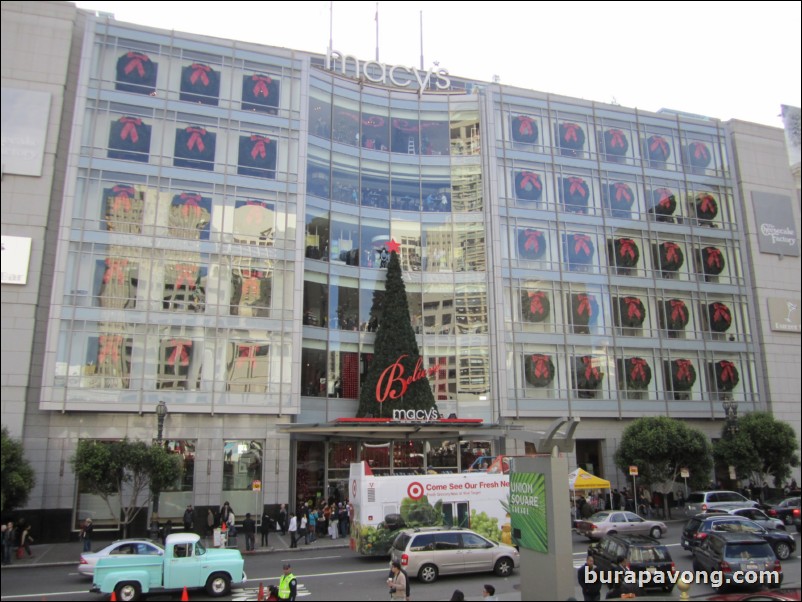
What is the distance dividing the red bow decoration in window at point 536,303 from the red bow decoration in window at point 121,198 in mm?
25472

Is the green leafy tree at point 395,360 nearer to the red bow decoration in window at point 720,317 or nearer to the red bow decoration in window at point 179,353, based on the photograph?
the red bow decoration in window at point 179,353

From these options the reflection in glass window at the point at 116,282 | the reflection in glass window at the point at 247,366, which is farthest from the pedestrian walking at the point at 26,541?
the reflection in glass window at the point at 116,282

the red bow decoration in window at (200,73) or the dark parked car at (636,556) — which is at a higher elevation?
the red bow decoration in window at (200,73)

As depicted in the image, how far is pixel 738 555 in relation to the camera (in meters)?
18.8

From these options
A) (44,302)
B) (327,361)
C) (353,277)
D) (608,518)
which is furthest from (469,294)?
(44,302)

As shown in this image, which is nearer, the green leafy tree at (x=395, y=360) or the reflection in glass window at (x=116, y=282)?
the reflection in glass window at (x=116, y=282)

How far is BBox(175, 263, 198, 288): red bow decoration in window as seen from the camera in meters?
35.2

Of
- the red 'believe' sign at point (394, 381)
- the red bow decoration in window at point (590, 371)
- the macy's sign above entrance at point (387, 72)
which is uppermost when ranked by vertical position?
the macy's sign above entrance at point (387, 72)

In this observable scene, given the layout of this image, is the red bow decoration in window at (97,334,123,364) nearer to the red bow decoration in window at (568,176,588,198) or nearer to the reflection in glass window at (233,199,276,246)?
the reflection in glass window at (233,199,276,246)

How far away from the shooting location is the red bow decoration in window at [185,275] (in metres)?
35.2

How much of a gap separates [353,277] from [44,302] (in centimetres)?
1748

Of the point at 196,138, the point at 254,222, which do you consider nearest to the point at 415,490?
the point at 254,222

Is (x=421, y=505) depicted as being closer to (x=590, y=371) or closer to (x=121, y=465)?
A: (x=121, y=465)

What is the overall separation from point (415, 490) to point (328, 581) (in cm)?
517
